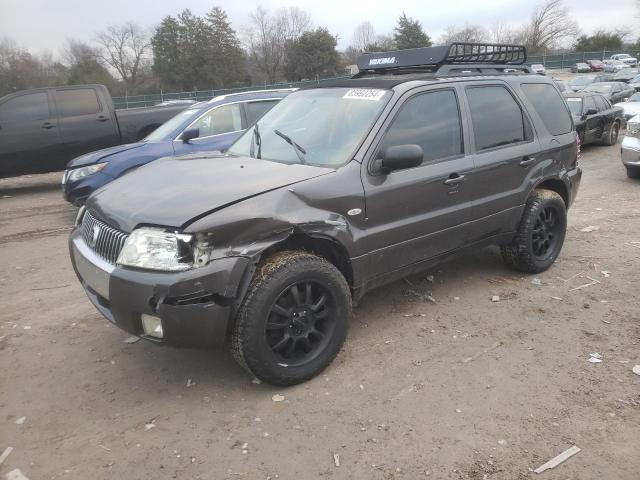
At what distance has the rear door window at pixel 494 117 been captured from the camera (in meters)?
4.20

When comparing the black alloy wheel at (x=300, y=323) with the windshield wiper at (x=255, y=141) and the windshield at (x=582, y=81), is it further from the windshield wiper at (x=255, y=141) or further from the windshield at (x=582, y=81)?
the windshield at (x=582, y=81)

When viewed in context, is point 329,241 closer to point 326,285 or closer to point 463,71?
point 326,285

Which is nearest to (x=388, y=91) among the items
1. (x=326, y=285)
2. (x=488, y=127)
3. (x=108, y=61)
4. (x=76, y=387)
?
(x=488, y=127)

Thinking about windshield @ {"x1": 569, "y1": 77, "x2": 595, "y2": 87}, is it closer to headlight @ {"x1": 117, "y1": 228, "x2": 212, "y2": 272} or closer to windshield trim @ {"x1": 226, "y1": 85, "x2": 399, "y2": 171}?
windshield trim @ {"x1": 226, "y1": 85, "x2": 399, "y2": 171}

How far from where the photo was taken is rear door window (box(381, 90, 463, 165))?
12.1 ft

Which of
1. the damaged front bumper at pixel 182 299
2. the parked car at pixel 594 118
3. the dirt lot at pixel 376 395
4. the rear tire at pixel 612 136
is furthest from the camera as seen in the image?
the rear tire at pixel 612 136

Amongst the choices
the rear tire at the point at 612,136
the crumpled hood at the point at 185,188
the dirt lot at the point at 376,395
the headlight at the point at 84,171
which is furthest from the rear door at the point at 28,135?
the rear tire at the point at 612,136

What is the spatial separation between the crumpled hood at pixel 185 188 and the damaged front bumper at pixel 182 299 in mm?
291

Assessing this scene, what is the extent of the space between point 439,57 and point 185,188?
274 centimetres

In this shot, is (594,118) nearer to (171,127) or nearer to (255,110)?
(255,110)

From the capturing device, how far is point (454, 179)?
12.9 feet

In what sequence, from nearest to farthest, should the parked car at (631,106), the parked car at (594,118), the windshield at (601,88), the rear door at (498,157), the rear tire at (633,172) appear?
the rear door at (498,157) < the rear tire at (633,172) < the parked car at (594,118) < the parked car at (631,106) < the windshield at (601,88)

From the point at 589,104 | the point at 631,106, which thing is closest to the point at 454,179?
the point at 589,104

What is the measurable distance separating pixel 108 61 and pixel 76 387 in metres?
68.8
